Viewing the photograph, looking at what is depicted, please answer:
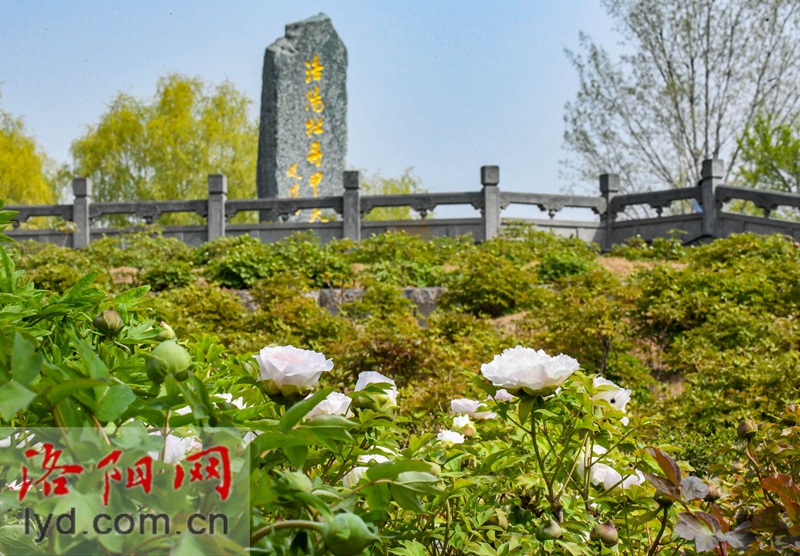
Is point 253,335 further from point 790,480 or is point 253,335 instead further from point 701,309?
point 790,480

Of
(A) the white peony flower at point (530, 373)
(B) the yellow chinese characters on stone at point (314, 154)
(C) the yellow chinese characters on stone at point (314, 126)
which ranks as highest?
(C) the yellow chinese characters on stone at point (314, 126)

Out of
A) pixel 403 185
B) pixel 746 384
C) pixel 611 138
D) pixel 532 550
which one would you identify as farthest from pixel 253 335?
pixel 403 185

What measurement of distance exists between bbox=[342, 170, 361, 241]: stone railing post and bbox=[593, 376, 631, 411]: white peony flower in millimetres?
12354

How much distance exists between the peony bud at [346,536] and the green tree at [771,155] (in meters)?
21.6

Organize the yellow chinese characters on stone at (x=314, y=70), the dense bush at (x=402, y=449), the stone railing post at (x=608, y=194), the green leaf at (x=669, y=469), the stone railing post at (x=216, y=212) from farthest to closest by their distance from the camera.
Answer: the yellow chinese characters on stone at (x=314, y=70), the stone railing post at (x=608, y=194), the stone railing post at (x=216, y=212), the green leaf at (x=669, y=469), the dense bush at (x=402, y=449)

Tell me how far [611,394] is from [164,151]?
27.1 metres

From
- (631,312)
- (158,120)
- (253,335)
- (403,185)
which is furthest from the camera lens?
(403,185)

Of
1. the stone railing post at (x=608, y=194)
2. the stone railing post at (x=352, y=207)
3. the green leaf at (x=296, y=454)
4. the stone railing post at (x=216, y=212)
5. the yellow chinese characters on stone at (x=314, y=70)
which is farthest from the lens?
the yellow chinese characters on stone at (x=314, y=70)

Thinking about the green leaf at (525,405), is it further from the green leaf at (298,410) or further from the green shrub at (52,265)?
the green shrub at (52,265)

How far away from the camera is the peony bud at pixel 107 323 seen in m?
1.30

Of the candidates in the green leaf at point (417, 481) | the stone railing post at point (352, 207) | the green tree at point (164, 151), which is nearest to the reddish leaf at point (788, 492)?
the green leaf at point (417, 481)

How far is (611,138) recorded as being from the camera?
2197 centimetres

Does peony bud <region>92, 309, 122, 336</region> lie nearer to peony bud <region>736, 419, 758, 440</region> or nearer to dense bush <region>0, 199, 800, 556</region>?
dense bush <region>0, 199, 800, 556</region>

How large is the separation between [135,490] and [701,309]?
6.56m
